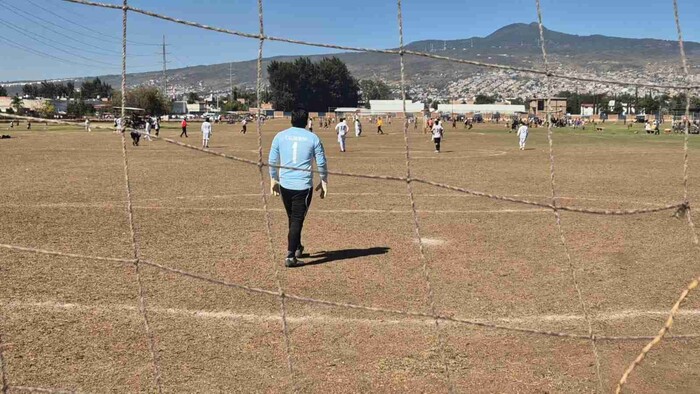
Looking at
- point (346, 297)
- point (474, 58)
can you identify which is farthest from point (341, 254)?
point (474, 58)

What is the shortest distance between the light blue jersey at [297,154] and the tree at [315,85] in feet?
60.0

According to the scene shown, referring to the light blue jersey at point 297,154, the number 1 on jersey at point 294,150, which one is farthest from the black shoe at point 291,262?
the number 1 on jersey at point 294,150

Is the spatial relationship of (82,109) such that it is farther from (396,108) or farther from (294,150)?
(294,150)

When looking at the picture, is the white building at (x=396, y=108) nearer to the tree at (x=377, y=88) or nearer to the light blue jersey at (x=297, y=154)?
the tree at (x=377, y=88)

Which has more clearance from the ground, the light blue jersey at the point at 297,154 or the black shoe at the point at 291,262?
the light blue jersey at the point at 297,154

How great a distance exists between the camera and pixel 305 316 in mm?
5738

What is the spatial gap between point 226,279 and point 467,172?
1360 cm

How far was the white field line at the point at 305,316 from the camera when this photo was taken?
18.5ft

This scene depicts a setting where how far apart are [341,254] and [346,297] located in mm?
1928

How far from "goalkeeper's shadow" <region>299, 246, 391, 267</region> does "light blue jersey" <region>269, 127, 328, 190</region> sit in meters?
0.92

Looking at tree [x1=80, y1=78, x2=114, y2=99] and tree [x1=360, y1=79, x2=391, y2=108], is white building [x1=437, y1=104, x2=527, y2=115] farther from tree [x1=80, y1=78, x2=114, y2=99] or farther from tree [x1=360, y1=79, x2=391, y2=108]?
tree [x1=360, y1=79, x2=391, y2=108]

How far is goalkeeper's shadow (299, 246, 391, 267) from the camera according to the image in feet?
25.9

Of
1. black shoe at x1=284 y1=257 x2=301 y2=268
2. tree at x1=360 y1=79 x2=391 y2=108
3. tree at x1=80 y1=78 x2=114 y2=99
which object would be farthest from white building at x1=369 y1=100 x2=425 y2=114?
tree at x1=80 y1=78 x2=114 y2=99

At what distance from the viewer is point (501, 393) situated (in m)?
4.29
